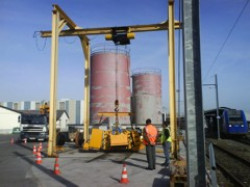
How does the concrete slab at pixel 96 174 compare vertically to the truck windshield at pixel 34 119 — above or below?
below

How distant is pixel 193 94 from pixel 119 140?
42.3 feet

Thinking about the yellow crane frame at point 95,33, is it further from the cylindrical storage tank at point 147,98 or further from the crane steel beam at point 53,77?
the cylindrical storage tank at point 147,98

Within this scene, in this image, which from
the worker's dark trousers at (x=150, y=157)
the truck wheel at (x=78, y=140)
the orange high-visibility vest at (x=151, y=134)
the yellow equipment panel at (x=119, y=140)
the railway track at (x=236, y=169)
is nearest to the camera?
the railway track at (x=236, y=169)

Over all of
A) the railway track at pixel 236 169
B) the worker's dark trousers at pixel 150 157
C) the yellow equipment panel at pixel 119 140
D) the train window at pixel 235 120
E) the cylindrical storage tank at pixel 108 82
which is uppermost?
the cylindrical storage tank at pixel 108 82

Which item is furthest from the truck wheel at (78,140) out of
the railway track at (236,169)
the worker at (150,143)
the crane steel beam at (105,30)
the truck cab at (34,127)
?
the worker at (150,143)

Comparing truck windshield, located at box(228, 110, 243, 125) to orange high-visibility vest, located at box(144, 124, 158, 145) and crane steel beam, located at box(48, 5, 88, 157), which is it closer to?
crane steel beam, located at box(48, 5, 88, 157)

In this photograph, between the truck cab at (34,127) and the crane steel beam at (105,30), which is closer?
the crane steel beam at (105,30)

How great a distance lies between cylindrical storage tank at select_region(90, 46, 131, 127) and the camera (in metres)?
35.3

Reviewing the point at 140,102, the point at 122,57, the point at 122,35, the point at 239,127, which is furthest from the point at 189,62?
the point at 140,102

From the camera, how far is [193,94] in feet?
14.3

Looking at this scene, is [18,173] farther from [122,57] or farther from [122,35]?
[122,57]

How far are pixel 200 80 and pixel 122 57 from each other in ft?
107

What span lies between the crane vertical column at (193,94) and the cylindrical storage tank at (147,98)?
3670 cm

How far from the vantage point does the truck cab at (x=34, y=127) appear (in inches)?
1047
